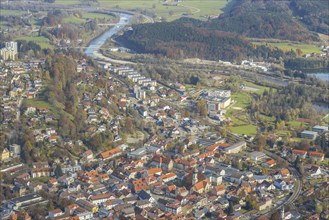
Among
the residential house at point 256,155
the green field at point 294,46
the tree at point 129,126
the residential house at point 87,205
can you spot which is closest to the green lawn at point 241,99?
the tree at point 129,126

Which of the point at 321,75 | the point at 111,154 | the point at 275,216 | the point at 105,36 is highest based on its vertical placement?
the point at 275,216

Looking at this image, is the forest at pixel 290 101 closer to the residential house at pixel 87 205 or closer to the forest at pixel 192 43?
the forest at pixel 192 43

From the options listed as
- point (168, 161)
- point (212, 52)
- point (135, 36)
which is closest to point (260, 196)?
point (168, 161)

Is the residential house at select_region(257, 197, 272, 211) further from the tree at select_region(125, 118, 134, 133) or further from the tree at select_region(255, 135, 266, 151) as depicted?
the tree at select_region(125, 118, 134, 133)

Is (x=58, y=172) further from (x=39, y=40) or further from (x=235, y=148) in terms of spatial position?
(x=39, y=40)

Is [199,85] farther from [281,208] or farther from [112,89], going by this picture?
[281,208]

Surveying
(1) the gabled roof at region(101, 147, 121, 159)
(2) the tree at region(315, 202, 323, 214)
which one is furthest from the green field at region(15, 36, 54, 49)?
(2) the tree at region(315, 202, 323, 214)

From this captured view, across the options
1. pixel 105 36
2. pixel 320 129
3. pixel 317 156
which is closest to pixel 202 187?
pixel 317 156
